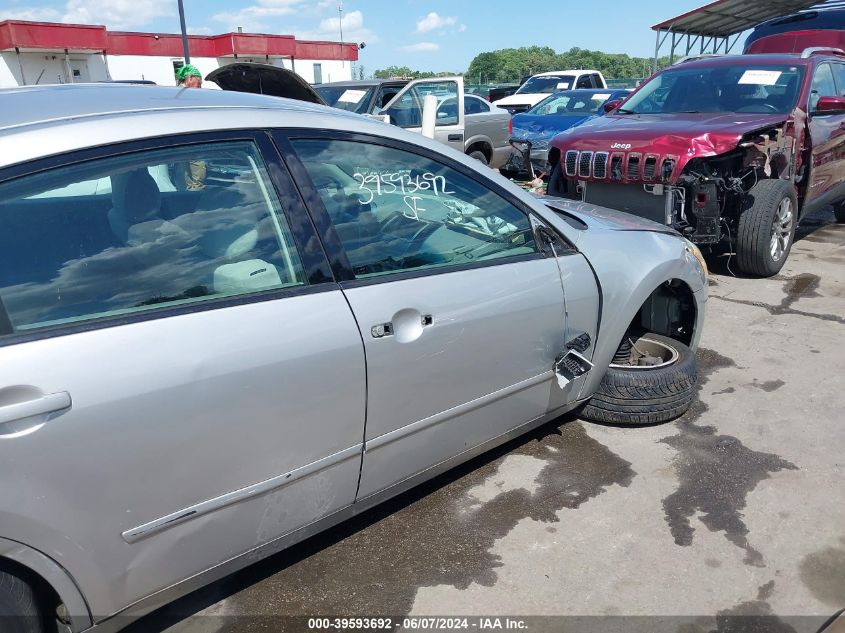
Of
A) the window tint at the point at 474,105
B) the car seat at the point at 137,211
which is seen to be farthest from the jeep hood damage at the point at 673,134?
the window tint at the point at 474,105

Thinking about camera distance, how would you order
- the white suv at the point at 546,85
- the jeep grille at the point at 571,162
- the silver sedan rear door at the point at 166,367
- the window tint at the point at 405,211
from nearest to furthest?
the silver sedan rear door at the point at 166,367 → the window tint at the point at 405,211 → the jeep grille at the point at 571,162 → the white suv at the point at 546,85

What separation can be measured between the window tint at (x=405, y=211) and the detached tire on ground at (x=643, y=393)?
99 cm

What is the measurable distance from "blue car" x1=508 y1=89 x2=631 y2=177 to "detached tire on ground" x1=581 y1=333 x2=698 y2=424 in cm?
678

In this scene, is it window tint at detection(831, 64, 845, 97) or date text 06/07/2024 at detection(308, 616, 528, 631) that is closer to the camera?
date text 06/07/2024 at detection(308, 616, 528, 631)

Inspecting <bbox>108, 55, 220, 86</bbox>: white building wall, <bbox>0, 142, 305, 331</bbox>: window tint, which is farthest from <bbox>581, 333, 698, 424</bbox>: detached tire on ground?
<bbox>108, 55, 220, 86</bbox>: white building wall

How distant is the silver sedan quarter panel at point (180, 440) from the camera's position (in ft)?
5.25

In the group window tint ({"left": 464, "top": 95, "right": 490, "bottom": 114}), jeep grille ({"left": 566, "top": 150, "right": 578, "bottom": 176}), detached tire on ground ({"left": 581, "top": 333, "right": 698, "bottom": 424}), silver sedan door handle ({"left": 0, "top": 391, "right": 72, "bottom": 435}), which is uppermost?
window tint ({"left": 464, "top": 95, "right": 490, "bottom": 114})

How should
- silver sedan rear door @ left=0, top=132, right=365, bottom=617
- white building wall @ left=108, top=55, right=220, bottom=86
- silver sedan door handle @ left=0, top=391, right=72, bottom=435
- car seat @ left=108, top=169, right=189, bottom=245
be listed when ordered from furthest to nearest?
white building wall @ left=108, top=55, right=220, bottom=86 < car seat @ left=108, top=169, right=189, bottom=245 < silver sedan rear door @ left=0, top=132, right=365, bottom=617 < silver sedan door handle @ left=0, top=391, right=72, bottom=435

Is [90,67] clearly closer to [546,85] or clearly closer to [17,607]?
[546,85]

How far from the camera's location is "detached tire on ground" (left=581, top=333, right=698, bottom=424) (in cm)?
333

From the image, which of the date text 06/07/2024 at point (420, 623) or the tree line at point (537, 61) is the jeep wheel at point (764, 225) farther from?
the tree line at point (537, 61)

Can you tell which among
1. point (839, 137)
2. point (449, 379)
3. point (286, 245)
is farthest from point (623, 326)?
point (839, 137)

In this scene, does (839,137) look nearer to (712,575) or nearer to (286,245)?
(712,575)

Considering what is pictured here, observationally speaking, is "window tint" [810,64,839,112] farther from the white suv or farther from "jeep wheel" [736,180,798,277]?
the white suv
